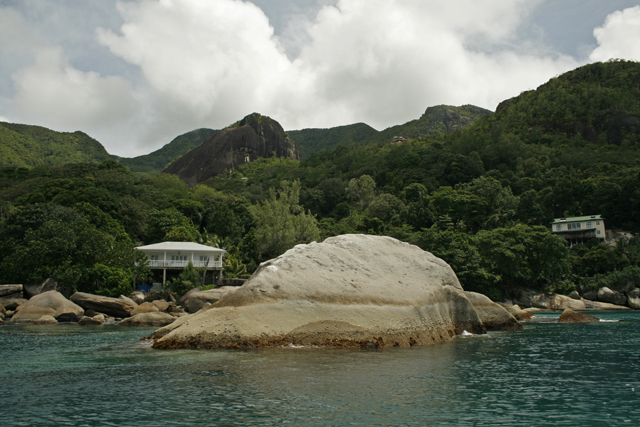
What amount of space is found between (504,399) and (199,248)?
128ft

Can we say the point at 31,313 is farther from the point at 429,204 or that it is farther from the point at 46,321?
the point at 429,204

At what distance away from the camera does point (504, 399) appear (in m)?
9.02

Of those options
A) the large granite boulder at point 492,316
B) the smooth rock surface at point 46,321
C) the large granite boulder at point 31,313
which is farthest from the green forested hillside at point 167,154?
the large granite boulder at point 492,316

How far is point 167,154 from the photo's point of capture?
181000 mm

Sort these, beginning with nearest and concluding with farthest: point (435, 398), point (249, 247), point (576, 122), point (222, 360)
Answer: point (435, 398), point (222, 360), point (249, 247), point (576, 122)

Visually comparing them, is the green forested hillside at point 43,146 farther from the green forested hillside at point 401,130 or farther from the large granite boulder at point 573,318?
the large granite boulder at point 573,318

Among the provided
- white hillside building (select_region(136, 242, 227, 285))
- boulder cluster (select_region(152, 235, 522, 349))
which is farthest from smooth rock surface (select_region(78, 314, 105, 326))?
white hillside building (select_region(136, 242, 227, 285))

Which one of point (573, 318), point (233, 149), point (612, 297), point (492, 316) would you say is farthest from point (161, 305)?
point (233, 149)

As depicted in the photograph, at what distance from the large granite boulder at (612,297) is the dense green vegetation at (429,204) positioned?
135 centimetres

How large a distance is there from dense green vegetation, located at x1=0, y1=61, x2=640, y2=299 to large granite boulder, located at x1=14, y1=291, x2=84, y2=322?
373 cm

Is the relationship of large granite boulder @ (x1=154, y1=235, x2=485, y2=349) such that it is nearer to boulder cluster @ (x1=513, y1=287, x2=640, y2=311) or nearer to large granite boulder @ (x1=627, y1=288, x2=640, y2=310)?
boulder cluster @ (x1=513, y1=287, x2=640, y2=311)

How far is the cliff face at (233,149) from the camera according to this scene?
134 metres

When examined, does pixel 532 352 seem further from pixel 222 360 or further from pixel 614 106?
pixel 614 106

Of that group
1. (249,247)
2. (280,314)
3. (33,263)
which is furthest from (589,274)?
(33,263)
